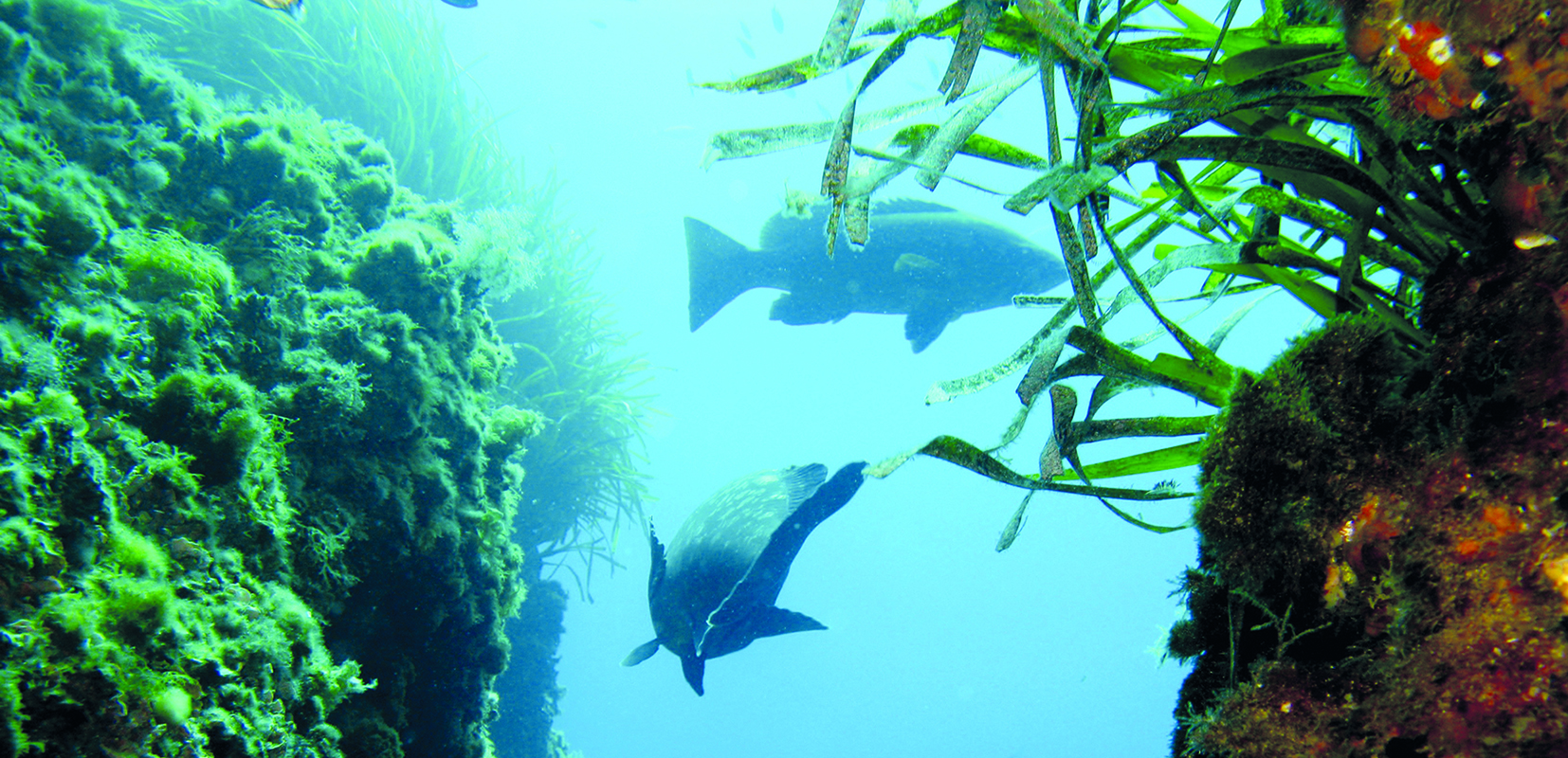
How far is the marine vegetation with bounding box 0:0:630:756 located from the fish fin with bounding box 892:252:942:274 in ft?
12.3

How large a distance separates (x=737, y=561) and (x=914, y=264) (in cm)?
345

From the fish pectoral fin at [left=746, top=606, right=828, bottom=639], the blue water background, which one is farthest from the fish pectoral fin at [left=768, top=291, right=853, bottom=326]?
the blue water background

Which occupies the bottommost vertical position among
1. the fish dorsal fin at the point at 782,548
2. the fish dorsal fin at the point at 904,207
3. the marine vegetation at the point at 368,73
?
the fish dorsal fin at the point at 782,548

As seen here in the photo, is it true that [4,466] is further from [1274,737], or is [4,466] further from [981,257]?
[981,257]

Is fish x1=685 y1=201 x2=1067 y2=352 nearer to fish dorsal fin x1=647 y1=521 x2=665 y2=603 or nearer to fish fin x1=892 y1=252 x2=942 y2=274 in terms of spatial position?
fish fin x1=892 y1=252 x2=942 y2=274

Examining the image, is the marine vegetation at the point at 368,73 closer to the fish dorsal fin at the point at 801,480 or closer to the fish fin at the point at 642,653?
the fish dorsal fin at the point at 801,480

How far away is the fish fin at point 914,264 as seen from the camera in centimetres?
572

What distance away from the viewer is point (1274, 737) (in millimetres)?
904

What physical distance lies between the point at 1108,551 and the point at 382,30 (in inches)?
2738

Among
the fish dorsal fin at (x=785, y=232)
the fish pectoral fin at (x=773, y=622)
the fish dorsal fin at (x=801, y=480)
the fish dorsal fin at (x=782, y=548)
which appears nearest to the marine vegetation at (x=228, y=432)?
the fish dorsal fin at (x=782, y=548)

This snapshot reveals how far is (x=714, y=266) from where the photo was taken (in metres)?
6.06

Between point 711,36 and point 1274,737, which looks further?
point 711,36

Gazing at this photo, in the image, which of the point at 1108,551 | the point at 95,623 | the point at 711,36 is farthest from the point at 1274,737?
the point at 1108,551

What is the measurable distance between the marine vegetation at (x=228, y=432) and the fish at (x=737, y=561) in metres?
1.16
